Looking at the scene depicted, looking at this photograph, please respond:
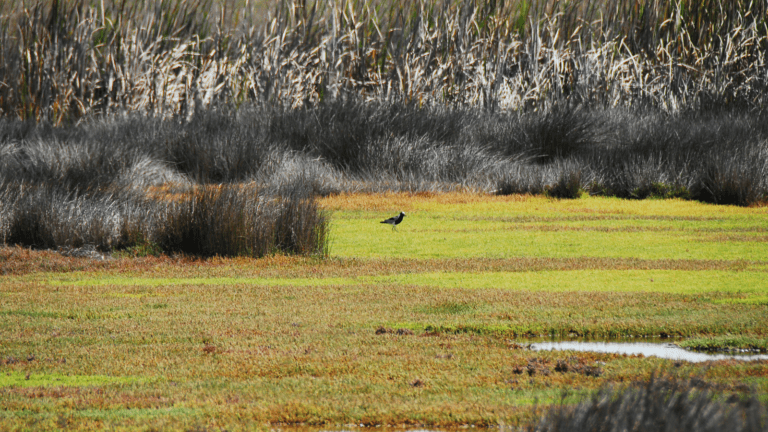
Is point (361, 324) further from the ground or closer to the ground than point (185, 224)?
further from the ground

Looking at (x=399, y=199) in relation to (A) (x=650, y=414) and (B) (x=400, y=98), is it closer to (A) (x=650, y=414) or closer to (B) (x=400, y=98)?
(B) (x=400, y=98)

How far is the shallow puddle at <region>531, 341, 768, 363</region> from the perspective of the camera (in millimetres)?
6375

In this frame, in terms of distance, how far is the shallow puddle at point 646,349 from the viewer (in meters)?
6.38

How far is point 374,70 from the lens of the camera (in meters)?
27.6

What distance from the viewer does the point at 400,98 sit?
25.6m

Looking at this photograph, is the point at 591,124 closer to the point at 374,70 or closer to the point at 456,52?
the point at 456,52

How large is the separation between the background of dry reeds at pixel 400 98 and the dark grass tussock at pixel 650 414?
51.9ft

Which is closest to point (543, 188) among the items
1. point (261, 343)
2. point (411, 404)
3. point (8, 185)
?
point (8, 185)

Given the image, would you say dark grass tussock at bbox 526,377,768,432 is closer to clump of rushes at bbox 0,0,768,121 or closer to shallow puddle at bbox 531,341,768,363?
shallow puddle at bbox 531,341,768,363

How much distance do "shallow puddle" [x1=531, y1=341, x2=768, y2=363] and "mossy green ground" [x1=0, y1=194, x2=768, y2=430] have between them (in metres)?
0.26

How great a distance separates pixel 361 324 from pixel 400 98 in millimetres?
18658

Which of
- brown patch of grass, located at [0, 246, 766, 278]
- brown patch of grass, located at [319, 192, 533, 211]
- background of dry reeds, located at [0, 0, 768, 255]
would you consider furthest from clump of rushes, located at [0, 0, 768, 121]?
brown patch of grass, located at [0, 246, 766, 278]

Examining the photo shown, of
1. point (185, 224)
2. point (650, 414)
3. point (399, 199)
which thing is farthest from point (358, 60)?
point (650, 414)

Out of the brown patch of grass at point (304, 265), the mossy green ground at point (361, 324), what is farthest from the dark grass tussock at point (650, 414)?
the brown patch of grass at point (304, 265)
